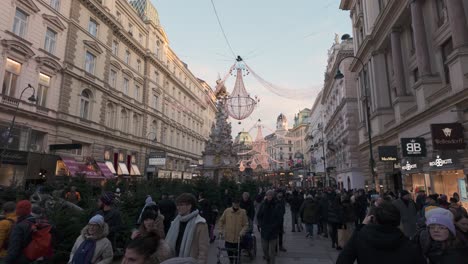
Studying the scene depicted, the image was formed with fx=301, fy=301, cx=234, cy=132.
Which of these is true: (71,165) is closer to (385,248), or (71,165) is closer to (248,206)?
(248,206)

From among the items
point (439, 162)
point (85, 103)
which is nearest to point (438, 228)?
point (439, 162)

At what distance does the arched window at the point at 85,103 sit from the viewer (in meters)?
28.8

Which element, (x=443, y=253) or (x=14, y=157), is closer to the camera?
(x=443, y=253)

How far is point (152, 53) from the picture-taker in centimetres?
4188

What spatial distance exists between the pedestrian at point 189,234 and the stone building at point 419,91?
40.8 feet

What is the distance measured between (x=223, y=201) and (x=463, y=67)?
1438 cm

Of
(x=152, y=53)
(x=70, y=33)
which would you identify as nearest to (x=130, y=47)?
(x=152, y=53)

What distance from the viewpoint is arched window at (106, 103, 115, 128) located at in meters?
33.0

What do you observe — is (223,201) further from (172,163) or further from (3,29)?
(172,163)

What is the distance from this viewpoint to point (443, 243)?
127 inches

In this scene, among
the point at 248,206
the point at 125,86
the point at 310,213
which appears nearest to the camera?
the point at 248,206

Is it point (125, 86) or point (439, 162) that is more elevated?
point (125, 86)

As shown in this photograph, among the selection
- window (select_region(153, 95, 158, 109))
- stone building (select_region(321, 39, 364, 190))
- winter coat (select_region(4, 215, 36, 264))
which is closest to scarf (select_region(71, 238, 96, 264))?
winter coat (select_region(4, 215, 36, 264))

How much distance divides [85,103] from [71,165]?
22.9ft
